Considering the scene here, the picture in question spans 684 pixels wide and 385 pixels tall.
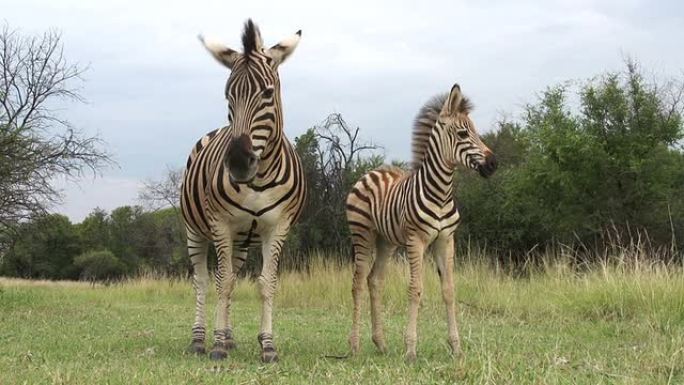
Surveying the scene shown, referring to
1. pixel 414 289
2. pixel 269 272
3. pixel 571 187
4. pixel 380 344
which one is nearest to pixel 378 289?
pixel 380 344

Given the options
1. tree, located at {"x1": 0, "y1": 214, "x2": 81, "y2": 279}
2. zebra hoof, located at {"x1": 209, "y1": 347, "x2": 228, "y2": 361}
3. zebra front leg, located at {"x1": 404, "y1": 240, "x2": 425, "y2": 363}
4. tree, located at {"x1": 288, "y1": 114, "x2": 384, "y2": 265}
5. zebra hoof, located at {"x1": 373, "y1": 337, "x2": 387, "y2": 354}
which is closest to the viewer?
zebra front leg, located at {"x1": 404, "y1": 240, "x2": 425, "y2": 363}

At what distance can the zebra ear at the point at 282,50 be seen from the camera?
19.7ft

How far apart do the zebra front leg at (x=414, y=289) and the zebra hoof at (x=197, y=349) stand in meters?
2.12

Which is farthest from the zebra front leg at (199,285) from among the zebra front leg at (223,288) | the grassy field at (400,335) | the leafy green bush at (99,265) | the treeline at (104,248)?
the leafy green bush at (99,265)

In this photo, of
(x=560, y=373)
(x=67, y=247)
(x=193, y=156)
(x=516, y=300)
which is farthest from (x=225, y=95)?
(x=67, y=247)

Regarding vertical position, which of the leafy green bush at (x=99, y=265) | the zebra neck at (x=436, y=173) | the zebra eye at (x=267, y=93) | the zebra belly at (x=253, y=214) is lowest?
the leafy green bush at (x=99, y=265)

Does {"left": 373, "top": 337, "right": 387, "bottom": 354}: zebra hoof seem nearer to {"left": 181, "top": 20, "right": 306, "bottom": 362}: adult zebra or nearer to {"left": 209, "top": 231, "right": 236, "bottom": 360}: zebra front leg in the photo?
{"left": 181, "top": 20, "right": 306, "bottom": 362}: adult zebra

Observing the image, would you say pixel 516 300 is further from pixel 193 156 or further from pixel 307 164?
pixel 307 164

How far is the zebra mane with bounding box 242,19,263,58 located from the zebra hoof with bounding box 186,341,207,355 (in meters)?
2.92

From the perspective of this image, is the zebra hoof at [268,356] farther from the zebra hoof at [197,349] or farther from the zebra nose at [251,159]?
the zebra nose at [251,159]

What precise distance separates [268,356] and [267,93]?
2281 mm

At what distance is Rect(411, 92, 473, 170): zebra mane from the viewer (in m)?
6.48

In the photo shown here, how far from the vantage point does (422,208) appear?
19.1ft

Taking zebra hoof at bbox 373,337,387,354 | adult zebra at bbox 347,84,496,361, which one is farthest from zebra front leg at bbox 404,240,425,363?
zebra hoof at bbox 373,337,387,354
